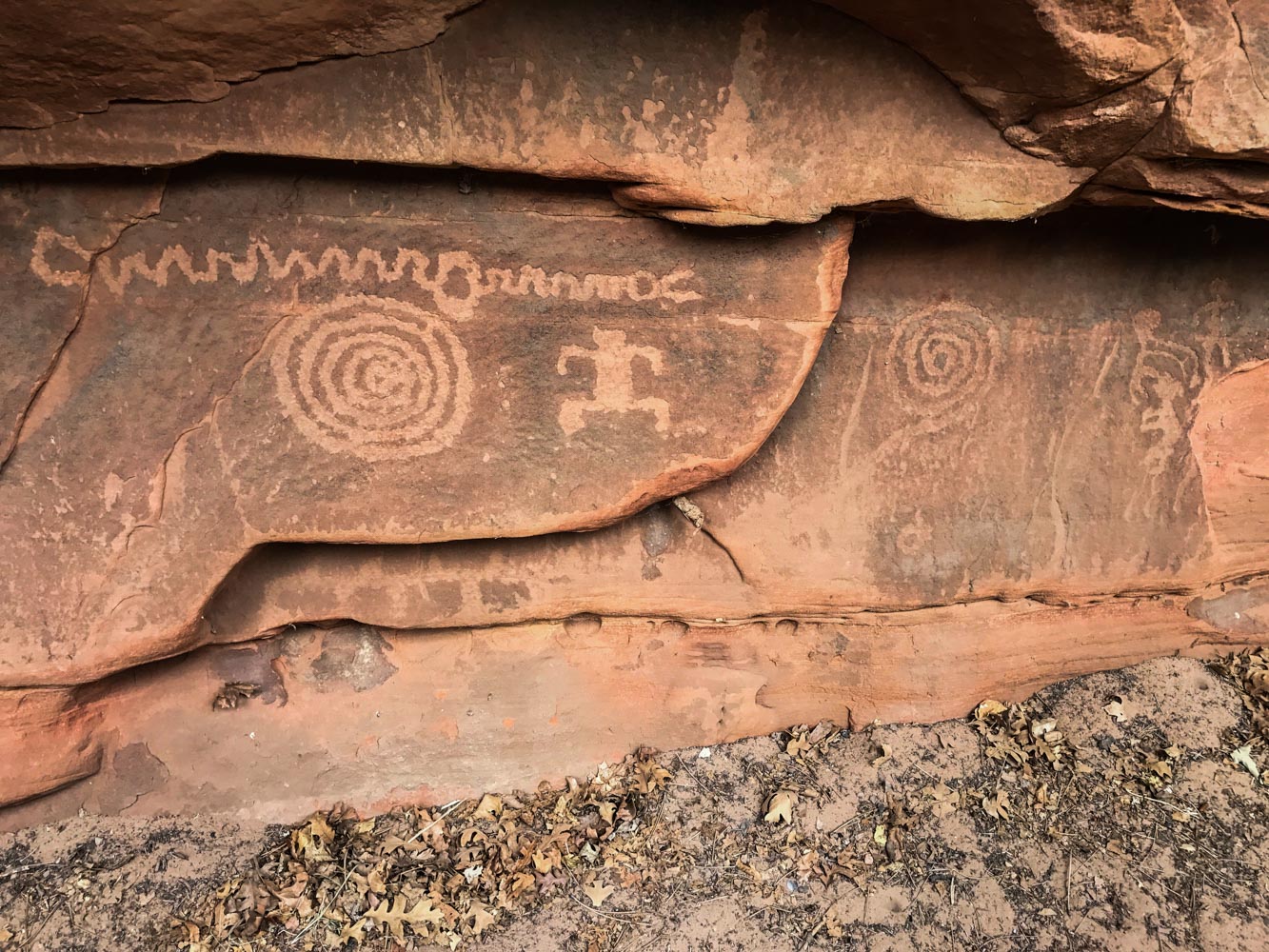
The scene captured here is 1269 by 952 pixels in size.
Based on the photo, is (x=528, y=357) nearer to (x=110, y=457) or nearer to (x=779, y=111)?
(x=779, y=111)

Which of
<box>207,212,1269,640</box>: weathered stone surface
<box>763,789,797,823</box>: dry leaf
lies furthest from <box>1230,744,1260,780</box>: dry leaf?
<box>763,789,797,823</box>: dry leaf

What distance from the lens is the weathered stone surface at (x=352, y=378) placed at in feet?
6.10

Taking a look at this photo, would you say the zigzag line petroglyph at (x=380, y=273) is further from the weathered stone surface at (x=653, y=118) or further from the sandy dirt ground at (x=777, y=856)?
the sandy dirt ground at (x=777, y=856)

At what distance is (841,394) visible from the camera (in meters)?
2.56

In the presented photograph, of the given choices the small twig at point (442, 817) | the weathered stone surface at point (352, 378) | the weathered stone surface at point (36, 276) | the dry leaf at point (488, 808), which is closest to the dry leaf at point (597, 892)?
the dry leaf at point (488, 808)

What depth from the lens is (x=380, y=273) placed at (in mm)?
1938

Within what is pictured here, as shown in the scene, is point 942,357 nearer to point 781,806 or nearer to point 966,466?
point 966,466

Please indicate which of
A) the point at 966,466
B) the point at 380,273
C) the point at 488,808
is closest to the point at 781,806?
the point at 488,808

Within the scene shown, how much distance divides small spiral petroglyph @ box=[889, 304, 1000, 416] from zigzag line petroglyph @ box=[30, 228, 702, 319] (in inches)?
35.3

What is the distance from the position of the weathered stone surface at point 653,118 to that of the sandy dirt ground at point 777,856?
6.53ft

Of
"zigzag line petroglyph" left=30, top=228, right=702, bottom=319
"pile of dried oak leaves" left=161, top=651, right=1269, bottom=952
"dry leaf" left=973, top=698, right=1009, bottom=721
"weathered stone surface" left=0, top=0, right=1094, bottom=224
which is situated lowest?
"pile of dried oak leaves" left=161, top=651, right=1269, bottom=952

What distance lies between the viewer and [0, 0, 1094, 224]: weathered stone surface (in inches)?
63.6

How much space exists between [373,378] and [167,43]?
2.78ft

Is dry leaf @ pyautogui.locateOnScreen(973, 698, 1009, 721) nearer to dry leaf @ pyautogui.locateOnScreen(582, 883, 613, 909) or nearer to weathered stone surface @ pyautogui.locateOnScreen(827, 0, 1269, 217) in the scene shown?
dry leaf @ pyautogui.locateOnScreen(582, 883, 613, 909)
